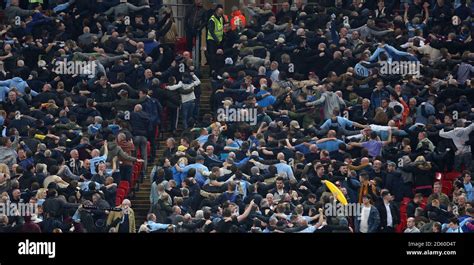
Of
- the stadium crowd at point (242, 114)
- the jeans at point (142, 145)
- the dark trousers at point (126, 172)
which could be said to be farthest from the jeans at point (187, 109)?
the dark trousers at point (126, 172)

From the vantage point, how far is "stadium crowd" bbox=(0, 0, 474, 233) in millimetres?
41094

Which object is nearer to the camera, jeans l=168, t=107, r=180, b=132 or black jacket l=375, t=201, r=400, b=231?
black jacket l=375, t=201, r=400, b=231

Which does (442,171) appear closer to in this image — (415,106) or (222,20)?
(415,106)

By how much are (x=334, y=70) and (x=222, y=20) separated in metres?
3.21

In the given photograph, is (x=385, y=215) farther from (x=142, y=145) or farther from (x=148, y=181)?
(x=142, y=145)

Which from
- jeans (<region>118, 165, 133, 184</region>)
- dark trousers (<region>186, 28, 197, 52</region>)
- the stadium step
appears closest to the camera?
the stadium step

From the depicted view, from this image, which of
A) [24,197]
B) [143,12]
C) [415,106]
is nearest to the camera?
[24,197]

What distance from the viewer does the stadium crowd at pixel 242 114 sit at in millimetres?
41094

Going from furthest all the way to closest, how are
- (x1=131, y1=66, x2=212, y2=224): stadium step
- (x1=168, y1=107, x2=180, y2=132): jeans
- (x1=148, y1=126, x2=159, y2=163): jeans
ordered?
1. (x1=168, y1=107, x2=180, y2=132): jeans
2. (x1=148, y1=126, x2=159, y2=163): jeans
3. (x1=131, y1=66, x2=212, y2=224): stadium step

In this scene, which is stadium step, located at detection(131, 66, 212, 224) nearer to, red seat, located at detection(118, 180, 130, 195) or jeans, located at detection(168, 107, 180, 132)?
jeans, located at detection(168, 107, 180, 132)

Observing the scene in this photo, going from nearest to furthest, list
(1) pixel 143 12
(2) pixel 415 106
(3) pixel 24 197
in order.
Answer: (3) pixel 24 197 → (2) pixel 415 106 → (1) pixel 143 12

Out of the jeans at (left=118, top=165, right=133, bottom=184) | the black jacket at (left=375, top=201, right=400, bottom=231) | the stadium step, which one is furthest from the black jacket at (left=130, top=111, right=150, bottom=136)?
the black jacket at (left=375, top=201, right=400, bottom=231)

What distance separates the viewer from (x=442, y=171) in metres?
42.8

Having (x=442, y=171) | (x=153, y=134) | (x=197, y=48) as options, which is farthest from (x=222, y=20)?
(x=442, y=171)
